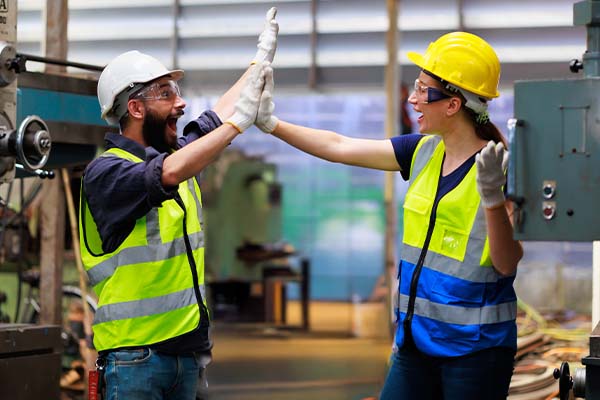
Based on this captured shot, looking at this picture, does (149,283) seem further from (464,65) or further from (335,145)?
(464,65)

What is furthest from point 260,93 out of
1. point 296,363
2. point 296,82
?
point 296,82

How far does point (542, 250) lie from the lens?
12117mm

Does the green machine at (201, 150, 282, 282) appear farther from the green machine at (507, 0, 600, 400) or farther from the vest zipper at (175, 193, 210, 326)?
the green machine at (507, 0, 600, 400)

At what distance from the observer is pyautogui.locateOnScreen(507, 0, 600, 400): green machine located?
7.69ft

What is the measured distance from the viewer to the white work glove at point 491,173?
257 centimetres

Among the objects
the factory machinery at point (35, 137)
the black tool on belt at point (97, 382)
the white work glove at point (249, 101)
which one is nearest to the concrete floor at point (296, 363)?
the factory machinery at point (35, 137)

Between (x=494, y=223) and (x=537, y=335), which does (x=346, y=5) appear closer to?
(x=537, y=335)

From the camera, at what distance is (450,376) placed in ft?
9.58

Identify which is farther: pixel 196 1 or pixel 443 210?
pixel 196 1

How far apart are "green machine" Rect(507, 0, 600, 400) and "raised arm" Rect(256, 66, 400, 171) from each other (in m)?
0.86

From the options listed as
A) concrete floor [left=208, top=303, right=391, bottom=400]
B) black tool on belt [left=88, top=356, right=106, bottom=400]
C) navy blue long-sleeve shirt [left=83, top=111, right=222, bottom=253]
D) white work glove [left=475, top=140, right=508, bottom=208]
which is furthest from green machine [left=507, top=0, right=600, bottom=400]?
concrete floor [left=208, top=303, right=391, bottom=400]

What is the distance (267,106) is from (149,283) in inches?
24.3

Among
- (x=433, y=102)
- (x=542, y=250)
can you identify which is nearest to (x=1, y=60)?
(x=433, y=102)

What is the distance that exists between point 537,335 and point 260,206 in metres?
4.27
